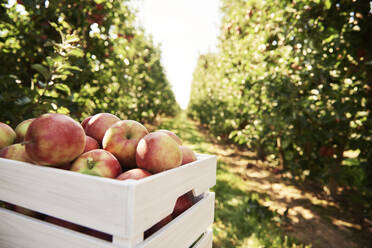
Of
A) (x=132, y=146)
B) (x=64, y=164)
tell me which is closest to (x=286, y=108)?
(x=132, y=146)

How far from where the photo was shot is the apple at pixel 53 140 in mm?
774

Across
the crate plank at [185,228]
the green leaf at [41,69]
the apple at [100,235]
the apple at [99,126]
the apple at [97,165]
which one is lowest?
the crate plank at [185,228]

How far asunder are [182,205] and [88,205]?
416 mm

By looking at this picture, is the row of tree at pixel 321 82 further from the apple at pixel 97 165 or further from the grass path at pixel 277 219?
the apple at pixel 97 165

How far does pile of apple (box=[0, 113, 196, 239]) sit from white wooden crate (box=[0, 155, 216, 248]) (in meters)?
0.05

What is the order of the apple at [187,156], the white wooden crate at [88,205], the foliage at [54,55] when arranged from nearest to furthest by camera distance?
the white wooden crate at [88,205] → the apple at [187,156] → the foliage at [54,55]

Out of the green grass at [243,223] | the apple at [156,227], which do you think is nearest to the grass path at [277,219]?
the green grass at [243,223]

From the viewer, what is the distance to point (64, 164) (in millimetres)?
889

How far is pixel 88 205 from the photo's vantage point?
663 millimetres

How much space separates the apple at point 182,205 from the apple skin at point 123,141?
305mm

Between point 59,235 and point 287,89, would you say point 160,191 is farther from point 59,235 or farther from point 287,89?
point 287,89

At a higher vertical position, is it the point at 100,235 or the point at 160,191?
the point at 160,191

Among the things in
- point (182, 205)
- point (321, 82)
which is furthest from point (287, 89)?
point (182, 205)

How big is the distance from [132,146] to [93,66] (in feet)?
6.35
